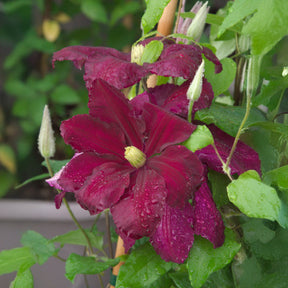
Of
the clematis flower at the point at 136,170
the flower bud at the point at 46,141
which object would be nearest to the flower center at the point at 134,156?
the clematis flower at the point at 136,170

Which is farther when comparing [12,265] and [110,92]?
[12,265]

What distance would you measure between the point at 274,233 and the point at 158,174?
0.14m

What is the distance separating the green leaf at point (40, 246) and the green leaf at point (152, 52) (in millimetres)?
220

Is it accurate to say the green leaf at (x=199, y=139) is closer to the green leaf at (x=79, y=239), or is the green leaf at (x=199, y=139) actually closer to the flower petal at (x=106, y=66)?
the flower petal at (x=106, y=66)

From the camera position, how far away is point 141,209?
0.84ft

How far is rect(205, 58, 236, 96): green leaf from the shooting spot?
336 millimetres

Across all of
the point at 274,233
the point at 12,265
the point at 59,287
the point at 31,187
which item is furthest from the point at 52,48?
the point at 274,233

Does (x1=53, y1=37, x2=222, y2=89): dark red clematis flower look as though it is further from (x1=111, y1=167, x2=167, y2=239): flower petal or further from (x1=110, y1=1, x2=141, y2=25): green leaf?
(x1=110, y1=1, x2=141, y2=25): green leaf

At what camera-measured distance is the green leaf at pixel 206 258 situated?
0.93 ft

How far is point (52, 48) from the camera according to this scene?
3.37ft

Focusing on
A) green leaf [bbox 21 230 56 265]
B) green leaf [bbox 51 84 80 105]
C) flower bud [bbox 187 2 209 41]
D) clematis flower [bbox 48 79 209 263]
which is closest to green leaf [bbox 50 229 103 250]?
green leaf [bbox 21 230 56 265]

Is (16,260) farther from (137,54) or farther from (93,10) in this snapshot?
(93,10)

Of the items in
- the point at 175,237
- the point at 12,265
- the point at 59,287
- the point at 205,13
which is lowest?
the point at 59,287

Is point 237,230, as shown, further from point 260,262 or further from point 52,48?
point 52,48
